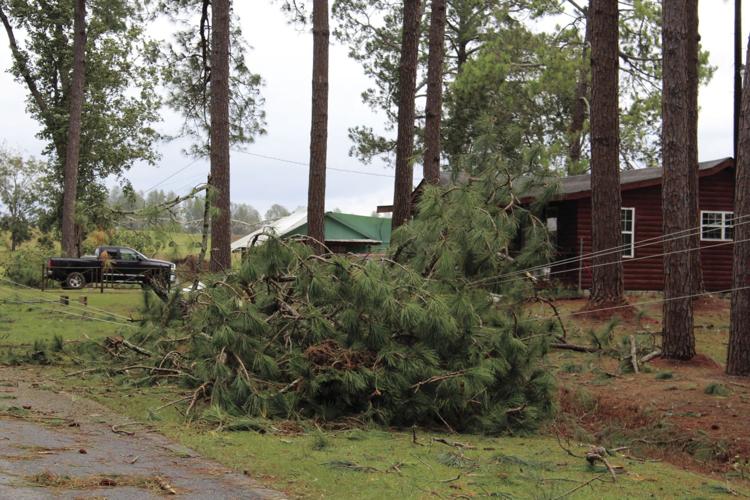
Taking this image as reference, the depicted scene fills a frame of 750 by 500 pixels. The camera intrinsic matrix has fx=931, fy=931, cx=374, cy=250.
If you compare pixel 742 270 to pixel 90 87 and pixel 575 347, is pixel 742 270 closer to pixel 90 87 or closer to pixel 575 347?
pixel 575 347

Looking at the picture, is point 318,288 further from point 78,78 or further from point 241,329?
point 78,78

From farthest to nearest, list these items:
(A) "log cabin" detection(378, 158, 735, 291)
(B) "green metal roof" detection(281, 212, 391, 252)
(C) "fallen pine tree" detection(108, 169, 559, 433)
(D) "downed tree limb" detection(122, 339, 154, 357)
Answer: (B) "green metal roof" detection(281, 212, 391, 252) → (A) "log cabin" detection(378, 158, 735, 291) → (D) "downed tree limb" detection(122, 339, 154, 357) → (C) "fallen pine tree" detection(108, 169, 559, 433)

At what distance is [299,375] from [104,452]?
2282mm

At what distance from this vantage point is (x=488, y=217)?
431 inches

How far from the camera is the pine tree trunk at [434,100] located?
19125mm

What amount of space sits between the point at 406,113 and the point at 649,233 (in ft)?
30.7

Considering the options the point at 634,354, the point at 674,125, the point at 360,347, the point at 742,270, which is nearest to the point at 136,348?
the point at 360,347

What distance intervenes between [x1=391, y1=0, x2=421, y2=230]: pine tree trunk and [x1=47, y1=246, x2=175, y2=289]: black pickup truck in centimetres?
1082

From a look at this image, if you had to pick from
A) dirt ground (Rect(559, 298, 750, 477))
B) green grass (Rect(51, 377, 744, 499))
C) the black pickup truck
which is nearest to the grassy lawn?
green grass (Rect(51, 377, 744, 499))

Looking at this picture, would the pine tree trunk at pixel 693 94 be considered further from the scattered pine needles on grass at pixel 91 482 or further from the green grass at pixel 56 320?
the scattered pine needles on grass at pixel 91 482

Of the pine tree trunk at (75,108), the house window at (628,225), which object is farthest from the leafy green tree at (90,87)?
the house window at (628,225)

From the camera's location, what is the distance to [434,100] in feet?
63.5

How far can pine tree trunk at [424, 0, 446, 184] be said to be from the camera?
19.1m

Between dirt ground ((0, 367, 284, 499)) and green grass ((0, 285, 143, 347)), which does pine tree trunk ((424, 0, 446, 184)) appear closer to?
green grass ((0, 285, 143, 347))
